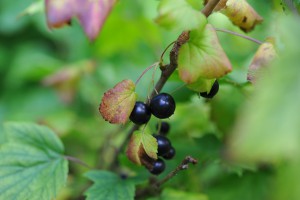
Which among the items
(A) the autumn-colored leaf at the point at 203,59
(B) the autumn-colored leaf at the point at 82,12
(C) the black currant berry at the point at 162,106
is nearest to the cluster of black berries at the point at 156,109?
(C) the black currant berry at the point at 162,106

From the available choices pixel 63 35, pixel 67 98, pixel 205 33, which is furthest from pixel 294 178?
pixel 63 35

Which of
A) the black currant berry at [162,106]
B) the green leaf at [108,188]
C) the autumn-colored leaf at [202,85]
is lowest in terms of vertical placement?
the green leaf at [108,188]

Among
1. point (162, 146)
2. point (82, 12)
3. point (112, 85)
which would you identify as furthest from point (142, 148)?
point (112, 85)

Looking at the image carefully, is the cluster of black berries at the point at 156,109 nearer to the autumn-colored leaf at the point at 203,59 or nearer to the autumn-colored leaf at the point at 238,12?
the autumn-colored leaf at the point at 203,59

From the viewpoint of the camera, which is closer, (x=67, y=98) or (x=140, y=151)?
(x=140, y=151)

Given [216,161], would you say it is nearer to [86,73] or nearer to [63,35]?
[86,73]

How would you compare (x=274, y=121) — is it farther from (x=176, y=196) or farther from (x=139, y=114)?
(x=176, y=196)
